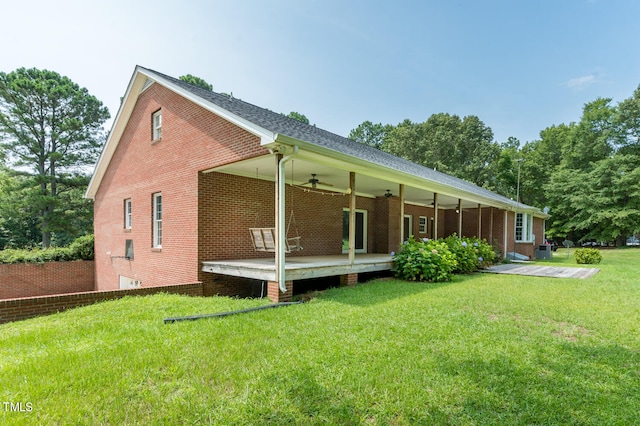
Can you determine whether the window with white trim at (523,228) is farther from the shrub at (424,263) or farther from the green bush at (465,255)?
the shrub at (424,263)

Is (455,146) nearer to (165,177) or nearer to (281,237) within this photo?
(165,177)

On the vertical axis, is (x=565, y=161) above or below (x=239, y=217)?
above

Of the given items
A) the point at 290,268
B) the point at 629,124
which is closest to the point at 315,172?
the point at 290,268

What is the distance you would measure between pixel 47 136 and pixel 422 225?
88.3 feet

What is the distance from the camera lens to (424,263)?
29.4ft

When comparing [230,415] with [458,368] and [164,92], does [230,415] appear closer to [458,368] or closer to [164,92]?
[458,368]

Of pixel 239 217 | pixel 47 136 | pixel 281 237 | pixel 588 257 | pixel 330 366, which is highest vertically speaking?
pixel 47 136

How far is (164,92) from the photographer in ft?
32.0

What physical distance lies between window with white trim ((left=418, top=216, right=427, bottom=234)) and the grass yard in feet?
36.8

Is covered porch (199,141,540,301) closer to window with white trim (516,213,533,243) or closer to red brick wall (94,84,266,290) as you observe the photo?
red brick wall (94,84,266,290)

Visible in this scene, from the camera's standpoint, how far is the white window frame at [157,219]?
33.0 feet

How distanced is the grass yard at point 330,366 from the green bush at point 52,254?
9880 millimetres

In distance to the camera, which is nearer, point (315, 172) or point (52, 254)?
point (315, 172)

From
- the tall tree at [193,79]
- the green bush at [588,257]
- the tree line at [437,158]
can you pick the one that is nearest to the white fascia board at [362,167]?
the green bush at [588,257]
